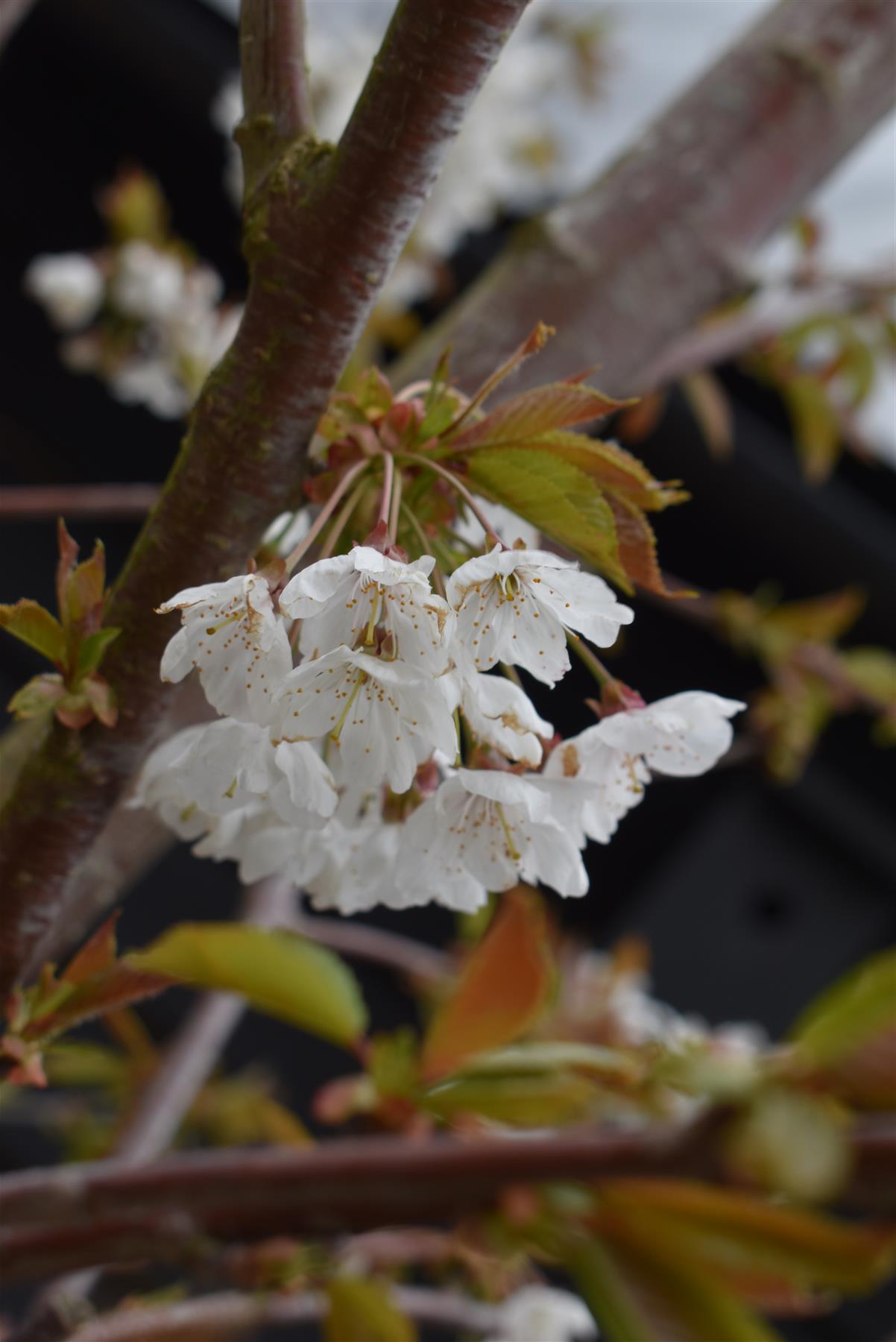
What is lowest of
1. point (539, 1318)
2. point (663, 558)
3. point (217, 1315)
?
point (539, 1318)

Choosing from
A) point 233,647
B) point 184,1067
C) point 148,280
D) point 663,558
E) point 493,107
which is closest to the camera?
point 233,647

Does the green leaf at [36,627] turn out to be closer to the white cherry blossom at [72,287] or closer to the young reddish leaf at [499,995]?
the young reddish leaf at [499,995]

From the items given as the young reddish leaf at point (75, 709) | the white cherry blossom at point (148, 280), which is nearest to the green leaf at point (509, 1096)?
the young reddish leaf at point (75, 709)

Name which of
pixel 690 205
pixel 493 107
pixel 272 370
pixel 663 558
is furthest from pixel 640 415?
pixel 272 370

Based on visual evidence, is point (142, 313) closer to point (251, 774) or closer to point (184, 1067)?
point (184, 1067)

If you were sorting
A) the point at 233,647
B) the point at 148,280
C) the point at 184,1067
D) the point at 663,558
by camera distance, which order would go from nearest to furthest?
the point at 233,647 < the point at 184,1067 < the point at 148,280 < the point at 663,558

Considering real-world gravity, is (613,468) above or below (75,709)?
above

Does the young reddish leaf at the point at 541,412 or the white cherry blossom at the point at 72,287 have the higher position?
the young reddish leaf at the point at 541,412

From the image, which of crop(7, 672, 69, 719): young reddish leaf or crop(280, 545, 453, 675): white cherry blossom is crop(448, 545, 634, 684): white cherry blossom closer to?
crop(280, 545, 453, 675): white cherry blossom
